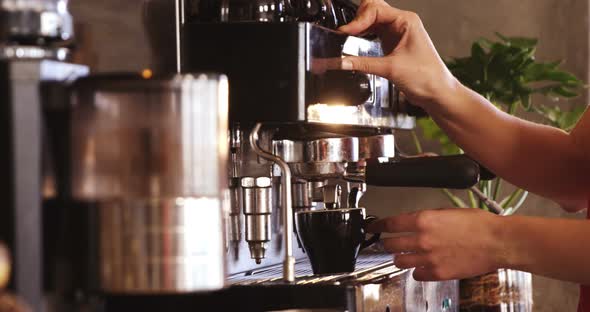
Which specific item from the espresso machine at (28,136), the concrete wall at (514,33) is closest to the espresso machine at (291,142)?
the espresso machine at (28,136)

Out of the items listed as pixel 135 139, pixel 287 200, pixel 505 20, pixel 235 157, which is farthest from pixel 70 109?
pixel 505 20

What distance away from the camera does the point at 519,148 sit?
1.56 meters

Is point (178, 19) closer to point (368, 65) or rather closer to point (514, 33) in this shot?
point (368, 65)

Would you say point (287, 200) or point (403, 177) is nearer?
point (287, 200)

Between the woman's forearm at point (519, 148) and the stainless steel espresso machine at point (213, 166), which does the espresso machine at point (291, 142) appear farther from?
the woman's forearm at point (519, 148)

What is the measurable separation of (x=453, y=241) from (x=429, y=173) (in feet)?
0.31

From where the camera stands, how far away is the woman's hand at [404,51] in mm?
1385

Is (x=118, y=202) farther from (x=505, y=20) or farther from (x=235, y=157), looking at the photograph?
(x=505, y=20)

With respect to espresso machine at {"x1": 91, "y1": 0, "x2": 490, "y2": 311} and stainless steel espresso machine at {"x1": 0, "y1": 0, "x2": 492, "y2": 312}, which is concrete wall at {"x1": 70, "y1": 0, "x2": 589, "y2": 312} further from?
espresso machine at {"x1": 91, "y1": 0, "x2": 490, "y2": 311}

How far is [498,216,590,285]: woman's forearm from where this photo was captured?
1253 mm

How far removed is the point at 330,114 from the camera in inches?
49.3

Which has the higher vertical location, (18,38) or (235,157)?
(18,38)

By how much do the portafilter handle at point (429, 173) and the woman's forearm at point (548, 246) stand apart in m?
0.08

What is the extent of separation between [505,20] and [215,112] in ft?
6.79
